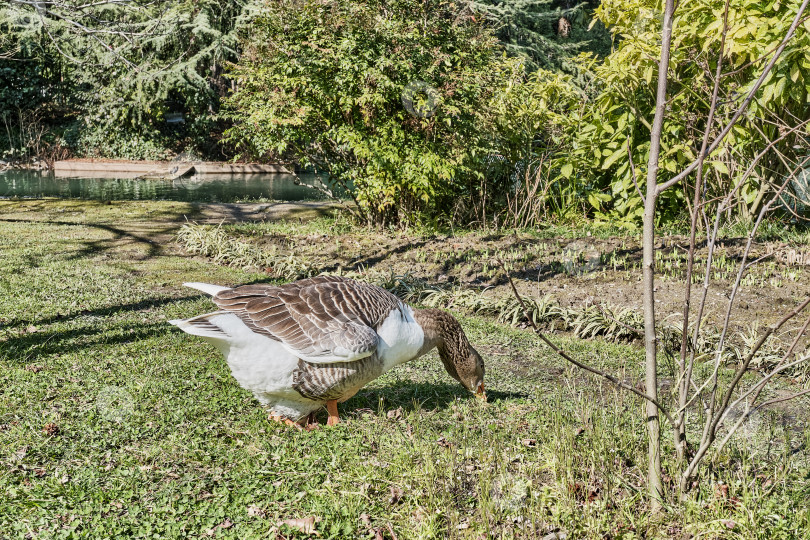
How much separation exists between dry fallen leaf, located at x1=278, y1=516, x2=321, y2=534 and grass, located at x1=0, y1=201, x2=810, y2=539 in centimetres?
2

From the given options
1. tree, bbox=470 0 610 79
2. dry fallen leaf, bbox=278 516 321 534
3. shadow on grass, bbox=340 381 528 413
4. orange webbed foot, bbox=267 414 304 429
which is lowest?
shadow on grass, bbox=340 381 528 413

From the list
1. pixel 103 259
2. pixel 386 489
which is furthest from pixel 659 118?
pixel 103 259

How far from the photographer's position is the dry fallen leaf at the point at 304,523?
10.9 feet

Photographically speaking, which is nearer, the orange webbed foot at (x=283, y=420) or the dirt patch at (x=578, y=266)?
the orange webbed foot at (x=283, y=420)

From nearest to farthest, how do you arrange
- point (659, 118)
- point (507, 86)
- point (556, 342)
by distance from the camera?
point (659, 118) → point (556, 342) → point (507, 86)

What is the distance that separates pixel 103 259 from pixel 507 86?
7111 mm

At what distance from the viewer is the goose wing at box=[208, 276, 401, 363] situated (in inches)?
154

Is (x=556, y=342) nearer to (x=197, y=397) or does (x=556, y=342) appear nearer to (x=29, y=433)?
(x=197, y=397)

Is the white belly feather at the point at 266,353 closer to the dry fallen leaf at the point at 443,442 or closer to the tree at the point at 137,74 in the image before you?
the dry fallen leaf at the point at 443,442

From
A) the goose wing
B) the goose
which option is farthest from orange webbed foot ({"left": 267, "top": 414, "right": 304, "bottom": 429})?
the goose wing

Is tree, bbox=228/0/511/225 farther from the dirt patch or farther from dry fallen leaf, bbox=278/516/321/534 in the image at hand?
dry fallen leaf, bbox=278/516/321/534

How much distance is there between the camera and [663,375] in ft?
18.6

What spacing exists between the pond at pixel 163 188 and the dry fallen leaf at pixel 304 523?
46.6 ft

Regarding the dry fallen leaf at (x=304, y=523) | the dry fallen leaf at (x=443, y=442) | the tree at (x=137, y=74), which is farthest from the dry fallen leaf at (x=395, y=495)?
the tree at (x=137, y=74)
